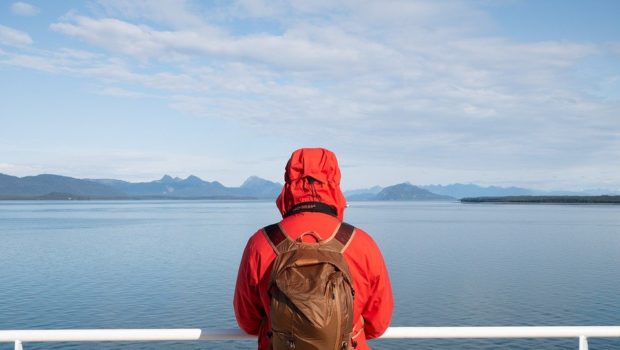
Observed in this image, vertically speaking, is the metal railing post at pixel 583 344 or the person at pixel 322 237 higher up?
the person at pixel 322 237

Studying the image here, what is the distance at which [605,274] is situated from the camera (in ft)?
102

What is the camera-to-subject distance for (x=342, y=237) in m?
2.55

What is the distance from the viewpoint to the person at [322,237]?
2580 millimetres

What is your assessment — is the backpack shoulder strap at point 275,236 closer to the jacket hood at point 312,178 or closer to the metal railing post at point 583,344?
the jacket hood at point 312,178

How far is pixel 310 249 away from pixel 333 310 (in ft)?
0.92

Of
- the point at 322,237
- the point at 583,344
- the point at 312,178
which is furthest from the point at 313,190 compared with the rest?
the point at 583,344

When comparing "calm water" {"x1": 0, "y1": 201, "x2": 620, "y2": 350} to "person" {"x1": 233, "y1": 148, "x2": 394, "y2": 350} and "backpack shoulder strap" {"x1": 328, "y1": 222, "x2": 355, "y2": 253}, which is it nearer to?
"person" {"x1": 233, "y1": 148, "x2": 394, "y2": 350}

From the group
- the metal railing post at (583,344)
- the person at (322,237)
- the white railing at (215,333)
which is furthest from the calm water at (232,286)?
the person at (322,237)

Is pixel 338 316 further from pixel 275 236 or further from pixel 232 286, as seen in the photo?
pixel 232 286

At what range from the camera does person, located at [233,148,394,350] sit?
8.46 ft

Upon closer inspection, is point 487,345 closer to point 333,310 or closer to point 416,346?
point 416,346

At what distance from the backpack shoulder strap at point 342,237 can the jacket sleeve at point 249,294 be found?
0.37 m

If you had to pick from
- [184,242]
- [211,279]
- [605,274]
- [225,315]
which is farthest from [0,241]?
[605,274]

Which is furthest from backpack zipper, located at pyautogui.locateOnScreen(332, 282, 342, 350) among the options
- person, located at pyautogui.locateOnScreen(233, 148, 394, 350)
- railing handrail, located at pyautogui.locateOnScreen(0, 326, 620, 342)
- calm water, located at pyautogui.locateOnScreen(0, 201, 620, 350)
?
calm water, located at pyautogui.locateOnScreen(0, 201, 620, 350)
